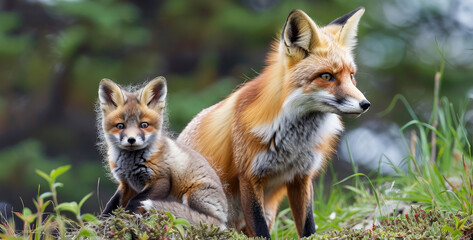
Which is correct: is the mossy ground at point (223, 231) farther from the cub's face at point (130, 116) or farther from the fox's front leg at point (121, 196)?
the cub's face at point (130, 116)

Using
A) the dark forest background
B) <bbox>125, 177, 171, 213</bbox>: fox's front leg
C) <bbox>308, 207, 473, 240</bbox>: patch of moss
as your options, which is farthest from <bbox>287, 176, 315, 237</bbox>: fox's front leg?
the dark forest background

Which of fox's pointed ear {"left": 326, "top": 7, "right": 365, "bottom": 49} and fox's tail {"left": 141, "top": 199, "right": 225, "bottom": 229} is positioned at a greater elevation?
fox's pointed ear {"left": 326, "top": 7, "right": 365, "bottom": 49}

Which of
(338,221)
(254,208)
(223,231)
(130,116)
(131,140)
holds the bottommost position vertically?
(338,221)

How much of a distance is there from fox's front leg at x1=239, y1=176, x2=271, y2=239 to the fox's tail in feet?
2.19

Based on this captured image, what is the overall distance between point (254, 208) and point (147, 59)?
6.12 meters

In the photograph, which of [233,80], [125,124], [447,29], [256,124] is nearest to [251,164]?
[256,124]

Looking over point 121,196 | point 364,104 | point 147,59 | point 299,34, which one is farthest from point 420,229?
point 147,59

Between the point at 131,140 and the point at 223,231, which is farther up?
the point at 131,140

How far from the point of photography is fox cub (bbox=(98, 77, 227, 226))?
3.80m

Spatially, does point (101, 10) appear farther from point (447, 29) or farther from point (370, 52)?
point (447, 29)

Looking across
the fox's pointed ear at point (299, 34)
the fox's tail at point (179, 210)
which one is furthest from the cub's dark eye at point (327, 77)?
the fox's tail at point (179, 210)

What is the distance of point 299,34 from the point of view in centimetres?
423

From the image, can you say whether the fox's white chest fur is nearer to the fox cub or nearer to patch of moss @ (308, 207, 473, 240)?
the fox cub

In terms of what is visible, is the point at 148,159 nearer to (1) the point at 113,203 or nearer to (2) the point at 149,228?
(1) the point at 113,203
